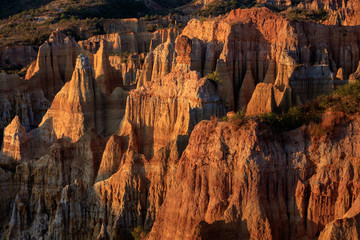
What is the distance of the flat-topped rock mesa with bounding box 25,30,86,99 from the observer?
4350 centimetres

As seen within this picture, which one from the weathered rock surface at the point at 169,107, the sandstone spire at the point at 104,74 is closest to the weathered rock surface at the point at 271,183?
the weathered rock surface at the point at 169,107

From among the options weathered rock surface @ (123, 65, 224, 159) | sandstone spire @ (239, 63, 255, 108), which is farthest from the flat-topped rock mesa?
weathered rock surface @ (123, 65, 224, 159)

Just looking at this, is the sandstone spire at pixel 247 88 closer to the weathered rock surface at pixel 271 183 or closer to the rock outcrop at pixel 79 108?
the rock outcrop at pixel 79 108

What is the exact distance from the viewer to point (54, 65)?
44.0m

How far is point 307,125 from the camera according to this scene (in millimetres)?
17703

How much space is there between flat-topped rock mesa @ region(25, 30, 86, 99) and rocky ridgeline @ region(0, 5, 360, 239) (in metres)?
0.10

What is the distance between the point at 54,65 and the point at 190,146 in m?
27.8

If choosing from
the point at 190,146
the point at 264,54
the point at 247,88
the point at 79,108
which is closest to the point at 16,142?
the point at 79,108

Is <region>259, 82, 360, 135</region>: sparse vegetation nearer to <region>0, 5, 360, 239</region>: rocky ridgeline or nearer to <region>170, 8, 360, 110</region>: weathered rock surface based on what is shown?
<region>0, 5, 360, 239</region>: rocky ridgeline

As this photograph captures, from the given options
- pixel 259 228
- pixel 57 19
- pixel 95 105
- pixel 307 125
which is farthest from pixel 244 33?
pixel 57 19

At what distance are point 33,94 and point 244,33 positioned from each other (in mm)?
15833

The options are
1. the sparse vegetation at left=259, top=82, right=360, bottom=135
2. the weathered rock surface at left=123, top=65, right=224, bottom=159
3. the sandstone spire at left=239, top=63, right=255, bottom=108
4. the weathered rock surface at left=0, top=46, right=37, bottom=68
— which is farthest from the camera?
the weathered rock surface at left=0, top=46, right=37, bottom=68

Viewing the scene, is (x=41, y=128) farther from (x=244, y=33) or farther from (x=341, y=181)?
(x=341, y=181)

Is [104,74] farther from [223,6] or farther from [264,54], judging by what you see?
[223,6]
